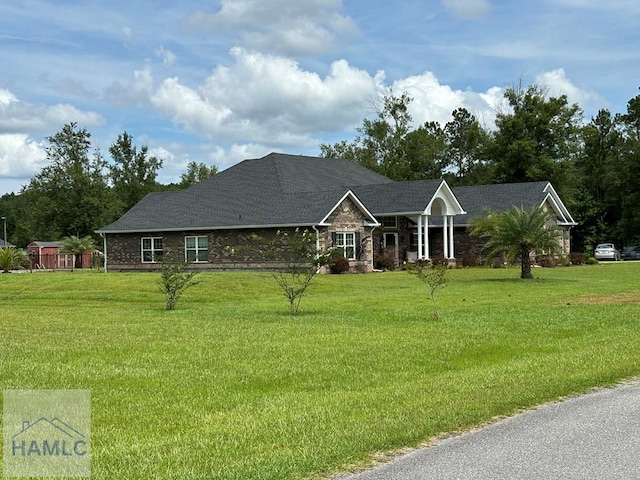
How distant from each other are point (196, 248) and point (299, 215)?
7265mm

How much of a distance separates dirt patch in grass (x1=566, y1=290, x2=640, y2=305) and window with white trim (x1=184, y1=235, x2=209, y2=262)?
2515cm

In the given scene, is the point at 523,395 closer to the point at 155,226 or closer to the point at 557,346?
the point at 557,346

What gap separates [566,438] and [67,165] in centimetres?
6629

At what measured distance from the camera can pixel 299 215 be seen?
40.4 metres

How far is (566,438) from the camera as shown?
23.1ft

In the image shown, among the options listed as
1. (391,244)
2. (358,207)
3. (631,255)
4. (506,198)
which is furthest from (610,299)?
(631,255)

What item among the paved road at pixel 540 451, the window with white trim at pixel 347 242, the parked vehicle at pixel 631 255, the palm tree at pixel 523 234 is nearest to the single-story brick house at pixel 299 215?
the window with white trim at pixel 347 242

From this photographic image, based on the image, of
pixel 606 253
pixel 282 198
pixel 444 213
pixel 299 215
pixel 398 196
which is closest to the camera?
pixel 299 215

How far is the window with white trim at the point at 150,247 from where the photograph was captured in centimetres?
4609

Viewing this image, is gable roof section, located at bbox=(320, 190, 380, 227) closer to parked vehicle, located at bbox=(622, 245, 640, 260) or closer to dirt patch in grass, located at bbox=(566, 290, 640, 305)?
dirt patch in grass, located at bbox=(566, 290, 640, 305)

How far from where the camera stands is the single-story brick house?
1636 inches

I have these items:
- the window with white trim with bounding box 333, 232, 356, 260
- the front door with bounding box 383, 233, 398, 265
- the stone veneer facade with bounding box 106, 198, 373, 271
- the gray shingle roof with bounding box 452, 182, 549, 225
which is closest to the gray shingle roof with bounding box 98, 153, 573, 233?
the gray shingle roof with bounding box 452, 182, 549, 225

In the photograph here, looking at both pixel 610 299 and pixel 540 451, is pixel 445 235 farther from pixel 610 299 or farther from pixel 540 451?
pixel 540 451

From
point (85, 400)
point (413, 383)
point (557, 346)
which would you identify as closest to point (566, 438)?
point (413, 383)
